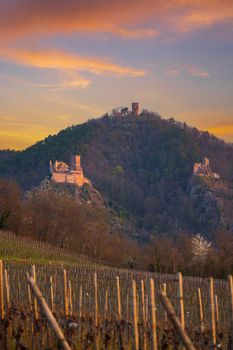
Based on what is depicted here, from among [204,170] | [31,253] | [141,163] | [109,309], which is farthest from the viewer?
[141,163]

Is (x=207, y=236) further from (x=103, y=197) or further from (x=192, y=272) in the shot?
(x=192, y=272)

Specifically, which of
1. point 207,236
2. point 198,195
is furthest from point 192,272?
point 198,195

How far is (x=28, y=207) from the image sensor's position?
59.7 m

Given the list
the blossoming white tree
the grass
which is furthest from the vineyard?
the blossoming white tree

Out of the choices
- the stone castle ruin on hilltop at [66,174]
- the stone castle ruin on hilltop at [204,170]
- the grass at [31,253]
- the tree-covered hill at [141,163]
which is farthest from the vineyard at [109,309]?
the stone castle ruin on hilltop at [204,170]

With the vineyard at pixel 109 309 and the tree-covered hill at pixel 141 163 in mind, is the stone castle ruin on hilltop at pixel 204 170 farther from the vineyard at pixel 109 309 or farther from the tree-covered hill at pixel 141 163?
the vineyard at pixel 109 309

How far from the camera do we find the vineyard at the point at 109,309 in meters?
10.5

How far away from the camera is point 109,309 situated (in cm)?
2081

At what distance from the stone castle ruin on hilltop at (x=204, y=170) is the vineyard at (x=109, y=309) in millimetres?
92319

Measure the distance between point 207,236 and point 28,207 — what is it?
36.4 m

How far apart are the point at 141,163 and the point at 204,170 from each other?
17.6 meters

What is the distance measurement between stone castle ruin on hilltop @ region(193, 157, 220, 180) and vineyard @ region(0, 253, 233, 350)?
92.3 m

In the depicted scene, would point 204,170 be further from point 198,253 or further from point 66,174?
point 198,253

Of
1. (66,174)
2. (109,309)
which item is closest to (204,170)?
(66,174)
